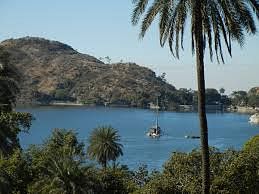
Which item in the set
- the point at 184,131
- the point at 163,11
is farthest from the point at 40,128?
the point at 163,11

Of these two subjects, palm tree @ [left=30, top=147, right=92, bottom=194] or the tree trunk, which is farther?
palm tree @ [left=30, top=147, right=92, bottom=194]

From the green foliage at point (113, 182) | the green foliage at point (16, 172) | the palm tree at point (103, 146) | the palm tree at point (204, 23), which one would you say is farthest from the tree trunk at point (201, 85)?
the palm tree at point (103, 146)

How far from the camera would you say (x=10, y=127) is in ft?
106

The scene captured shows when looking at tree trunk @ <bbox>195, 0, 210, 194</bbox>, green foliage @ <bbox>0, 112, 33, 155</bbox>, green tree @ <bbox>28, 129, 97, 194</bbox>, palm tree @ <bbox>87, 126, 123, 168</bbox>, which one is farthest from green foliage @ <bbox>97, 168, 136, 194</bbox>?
palm tree @ <bbox>87, 126, 123, 168</bbox>

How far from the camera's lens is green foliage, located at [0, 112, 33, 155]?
29.0m

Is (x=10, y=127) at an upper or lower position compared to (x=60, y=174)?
upper

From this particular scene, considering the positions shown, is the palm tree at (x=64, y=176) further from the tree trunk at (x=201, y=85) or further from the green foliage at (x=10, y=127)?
the tree trunk at (x=201, y=85)

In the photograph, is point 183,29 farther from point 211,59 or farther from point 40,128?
point 40,128

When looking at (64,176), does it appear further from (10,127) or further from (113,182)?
(10,127)

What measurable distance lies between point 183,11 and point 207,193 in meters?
5.62

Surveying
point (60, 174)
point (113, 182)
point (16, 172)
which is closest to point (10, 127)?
point (16, 172)

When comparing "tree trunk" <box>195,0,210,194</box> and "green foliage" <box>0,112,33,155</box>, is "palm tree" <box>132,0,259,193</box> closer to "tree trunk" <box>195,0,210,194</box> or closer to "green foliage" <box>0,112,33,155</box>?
"tree trunk" <box>195,0,210,194</box>

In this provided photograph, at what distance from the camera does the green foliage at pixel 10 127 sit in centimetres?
2902

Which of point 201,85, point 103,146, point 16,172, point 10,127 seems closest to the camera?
point 201,85
